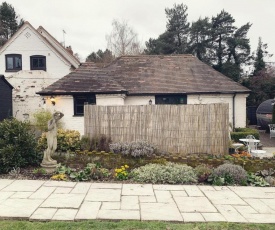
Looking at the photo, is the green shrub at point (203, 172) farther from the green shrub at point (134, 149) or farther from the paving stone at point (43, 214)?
the paving stone at point (43, 214)

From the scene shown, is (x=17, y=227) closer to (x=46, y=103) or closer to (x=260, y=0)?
(x=46, y=103)

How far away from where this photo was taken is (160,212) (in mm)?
5219

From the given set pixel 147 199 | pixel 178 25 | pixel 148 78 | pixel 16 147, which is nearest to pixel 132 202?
pixel 147 199

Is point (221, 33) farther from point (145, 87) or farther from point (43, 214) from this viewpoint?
point (43, 214)

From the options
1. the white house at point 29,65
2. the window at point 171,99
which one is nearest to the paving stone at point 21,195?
the window at point 171,99

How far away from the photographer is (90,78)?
1558 centimetres

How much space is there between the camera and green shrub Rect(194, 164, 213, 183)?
24.9ft

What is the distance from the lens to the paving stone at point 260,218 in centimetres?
489

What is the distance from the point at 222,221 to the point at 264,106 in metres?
21.1

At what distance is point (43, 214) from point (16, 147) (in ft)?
13.0

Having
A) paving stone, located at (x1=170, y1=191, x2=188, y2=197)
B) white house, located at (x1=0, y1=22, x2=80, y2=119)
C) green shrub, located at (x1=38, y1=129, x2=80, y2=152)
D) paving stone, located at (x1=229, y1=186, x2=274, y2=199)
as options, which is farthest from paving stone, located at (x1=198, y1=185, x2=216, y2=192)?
white house, located at (x1=0, y1=22, x2=80, y2=119)

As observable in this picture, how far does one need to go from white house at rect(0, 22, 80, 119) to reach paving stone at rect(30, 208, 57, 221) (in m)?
16.5

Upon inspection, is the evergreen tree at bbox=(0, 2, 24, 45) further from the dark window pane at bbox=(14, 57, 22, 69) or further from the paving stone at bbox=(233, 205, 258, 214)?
the paving stone at bbox=(233, 205, 258, 214)

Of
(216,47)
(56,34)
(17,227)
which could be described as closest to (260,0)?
(17,227)
